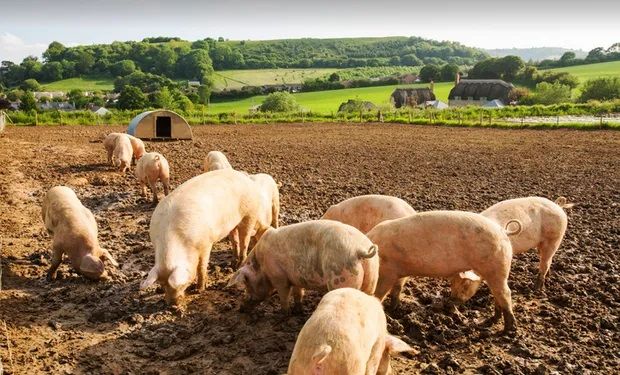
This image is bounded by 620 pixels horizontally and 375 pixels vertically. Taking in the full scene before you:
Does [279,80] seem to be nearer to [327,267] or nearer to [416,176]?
[416,176]

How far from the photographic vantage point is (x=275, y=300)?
7.30 meters

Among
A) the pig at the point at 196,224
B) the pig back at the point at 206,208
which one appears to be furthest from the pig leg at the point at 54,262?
the pig back at the point at 206,208

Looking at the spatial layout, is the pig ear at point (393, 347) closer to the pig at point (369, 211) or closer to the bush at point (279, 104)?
the pig at point (369, 211)

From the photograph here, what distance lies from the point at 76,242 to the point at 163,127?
18295mm

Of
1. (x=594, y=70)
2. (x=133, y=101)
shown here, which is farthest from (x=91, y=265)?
(x=594, y=70)

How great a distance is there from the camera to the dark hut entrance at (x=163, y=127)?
2528 centimetres

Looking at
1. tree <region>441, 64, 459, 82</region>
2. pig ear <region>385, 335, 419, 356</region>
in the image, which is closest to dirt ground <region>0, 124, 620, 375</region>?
pig ear <region>385, 335, 419, 356</region>

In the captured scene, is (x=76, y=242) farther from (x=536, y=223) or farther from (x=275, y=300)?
(x=536, y=223)

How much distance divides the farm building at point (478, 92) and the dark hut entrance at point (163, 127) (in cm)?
5126

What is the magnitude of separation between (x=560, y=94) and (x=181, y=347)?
5960 centimetres

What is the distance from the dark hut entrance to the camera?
25.3 meters

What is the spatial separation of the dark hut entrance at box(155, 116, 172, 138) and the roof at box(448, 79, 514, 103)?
53.0 metres

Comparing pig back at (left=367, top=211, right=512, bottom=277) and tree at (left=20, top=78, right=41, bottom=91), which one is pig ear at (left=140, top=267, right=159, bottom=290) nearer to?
pig back at (left=367, top=211, right=512, bottom=277)

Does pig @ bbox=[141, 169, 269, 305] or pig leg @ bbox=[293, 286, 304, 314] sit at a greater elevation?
pig @ bbox=[141, 169, 269, 305]
